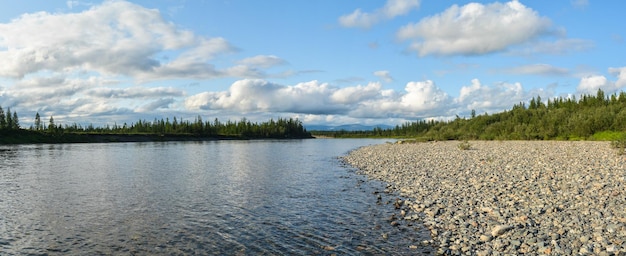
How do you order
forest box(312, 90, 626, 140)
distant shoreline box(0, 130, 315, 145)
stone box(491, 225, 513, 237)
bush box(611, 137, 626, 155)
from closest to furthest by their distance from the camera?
stone box(491, 225, 513, 237) < bush box(611, 137, 626, 155) < forest box(312, 90, 626, 140) < distant shoreline box(0, 130, 315, 145)

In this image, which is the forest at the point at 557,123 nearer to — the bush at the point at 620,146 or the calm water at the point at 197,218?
the bush at the point at 620,146

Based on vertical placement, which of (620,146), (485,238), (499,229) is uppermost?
(620,146)

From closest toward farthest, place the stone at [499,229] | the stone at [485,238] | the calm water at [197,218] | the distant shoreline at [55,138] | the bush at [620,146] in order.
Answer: the stone at [485,238] → the stone at [499,229] → the calm water at [197,218] → the bush at [620,146] → the distant shoreline at [55,138]

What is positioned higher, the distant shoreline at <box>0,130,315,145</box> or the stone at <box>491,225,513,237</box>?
the distant shoreline at <box>0,130,315,145</box>

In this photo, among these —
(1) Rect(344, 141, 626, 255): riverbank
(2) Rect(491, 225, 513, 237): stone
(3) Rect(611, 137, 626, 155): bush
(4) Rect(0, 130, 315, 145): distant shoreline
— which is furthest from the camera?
(4) Rect(0, 130, 315, 145): distant shoreline

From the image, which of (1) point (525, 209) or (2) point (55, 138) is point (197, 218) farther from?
(2) point (55, 138)

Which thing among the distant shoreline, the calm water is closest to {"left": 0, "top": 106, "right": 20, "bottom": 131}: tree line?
the distant shoreline

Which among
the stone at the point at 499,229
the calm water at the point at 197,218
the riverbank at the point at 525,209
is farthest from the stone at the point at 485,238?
the calm water at the point at 197,218

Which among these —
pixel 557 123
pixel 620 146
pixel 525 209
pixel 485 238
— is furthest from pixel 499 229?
pixel 557 123

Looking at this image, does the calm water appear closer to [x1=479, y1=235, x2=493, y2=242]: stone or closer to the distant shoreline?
[x1=479, y1=235, x2=493, y2=242]: stone

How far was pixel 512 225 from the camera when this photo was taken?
50.3 ft

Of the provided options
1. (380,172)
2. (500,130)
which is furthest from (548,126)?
(380,172)

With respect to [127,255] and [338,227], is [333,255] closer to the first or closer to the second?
[338,227]

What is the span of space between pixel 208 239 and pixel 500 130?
118247 millimetres
